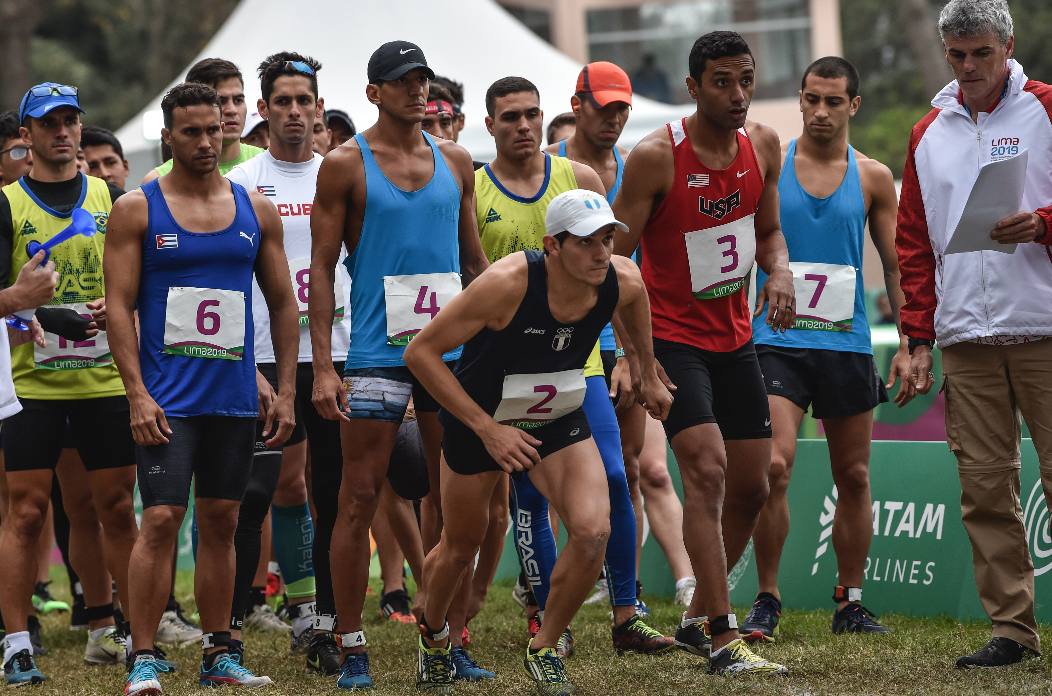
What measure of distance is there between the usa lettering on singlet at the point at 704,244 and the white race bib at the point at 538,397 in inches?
31.9

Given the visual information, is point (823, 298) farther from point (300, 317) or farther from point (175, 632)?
point (175, 632)

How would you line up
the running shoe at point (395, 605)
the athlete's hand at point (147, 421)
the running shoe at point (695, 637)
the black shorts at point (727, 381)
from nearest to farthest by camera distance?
the athlete's hand at point (147, 421)
the black shorts at point (727, 381)
the running shoe at point (695, 637)
the running shoe at point (395, 605)

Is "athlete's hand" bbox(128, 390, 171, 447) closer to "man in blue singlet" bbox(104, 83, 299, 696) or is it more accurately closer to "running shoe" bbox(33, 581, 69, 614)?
"man in blue singlet" bbox(104, 83, 299, 696)

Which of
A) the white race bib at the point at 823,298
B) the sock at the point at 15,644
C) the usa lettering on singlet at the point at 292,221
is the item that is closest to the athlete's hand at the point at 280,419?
the usa lettering on singlet at the point at 292,221

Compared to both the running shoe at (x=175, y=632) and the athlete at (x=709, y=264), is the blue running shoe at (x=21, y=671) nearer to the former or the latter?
the running shoe at (x=175, y=632)

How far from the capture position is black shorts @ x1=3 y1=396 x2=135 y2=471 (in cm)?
675

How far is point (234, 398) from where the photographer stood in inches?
236

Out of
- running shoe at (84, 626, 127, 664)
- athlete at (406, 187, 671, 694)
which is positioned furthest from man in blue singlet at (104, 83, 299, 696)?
running shoe at (84, 626, 127, 664)

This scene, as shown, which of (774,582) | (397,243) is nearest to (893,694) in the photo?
(774,582)

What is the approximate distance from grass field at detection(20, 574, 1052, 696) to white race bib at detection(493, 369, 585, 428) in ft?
3.37

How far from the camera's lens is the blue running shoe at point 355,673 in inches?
233

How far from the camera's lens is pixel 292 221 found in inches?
279

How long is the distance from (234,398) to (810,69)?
3.14m

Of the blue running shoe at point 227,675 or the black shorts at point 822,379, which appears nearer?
the blue running shoe at point 227,675
